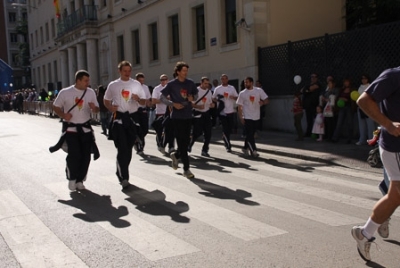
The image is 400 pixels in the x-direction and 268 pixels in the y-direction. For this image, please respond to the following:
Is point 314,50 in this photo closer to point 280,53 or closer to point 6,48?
point 280,53

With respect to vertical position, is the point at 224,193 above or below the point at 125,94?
below

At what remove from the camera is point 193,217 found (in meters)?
5.94

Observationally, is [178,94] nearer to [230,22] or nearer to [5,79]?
[230,22]

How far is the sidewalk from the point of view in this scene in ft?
33.7

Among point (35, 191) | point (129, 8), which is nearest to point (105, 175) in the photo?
point (35, 191)

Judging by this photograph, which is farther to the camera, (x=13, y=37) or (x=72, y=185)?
(x=13, y=37)

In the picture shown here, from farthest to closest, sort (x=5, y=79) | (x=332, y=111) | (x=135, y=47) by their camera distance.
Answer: (x=5, y=79), (x=135, y=47), (x=332, y=111)

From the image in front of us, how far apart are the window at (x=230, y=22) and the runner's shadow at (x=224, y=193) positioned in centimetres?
1240

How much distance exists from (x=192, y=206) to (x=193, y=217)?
588 millimetres

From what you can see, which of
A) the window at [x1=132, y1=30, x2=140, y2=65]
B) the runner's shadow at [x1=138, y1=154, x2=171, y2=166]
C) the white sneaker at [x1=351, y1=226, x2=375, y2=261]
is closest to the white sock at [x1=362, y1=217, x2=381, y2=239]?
the white sneaker at [x1=351, y1=226, x2=375, y2=261]

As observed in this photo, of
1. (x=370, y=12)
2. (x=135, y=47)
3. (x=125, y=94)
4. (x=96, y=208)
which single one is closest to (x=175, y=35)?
(x=135, y=47)

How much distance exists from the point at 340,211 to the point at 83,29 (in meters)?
30.3

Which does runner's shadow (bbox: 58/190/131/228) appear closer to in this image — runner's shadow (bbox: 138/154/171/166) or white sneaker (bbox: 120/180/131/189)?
white sneaker (bbox: 120/180/131/189)

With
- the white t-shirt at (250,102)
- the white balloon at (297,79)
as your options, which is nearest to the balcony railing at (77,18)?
the white balloon at (297,79)
